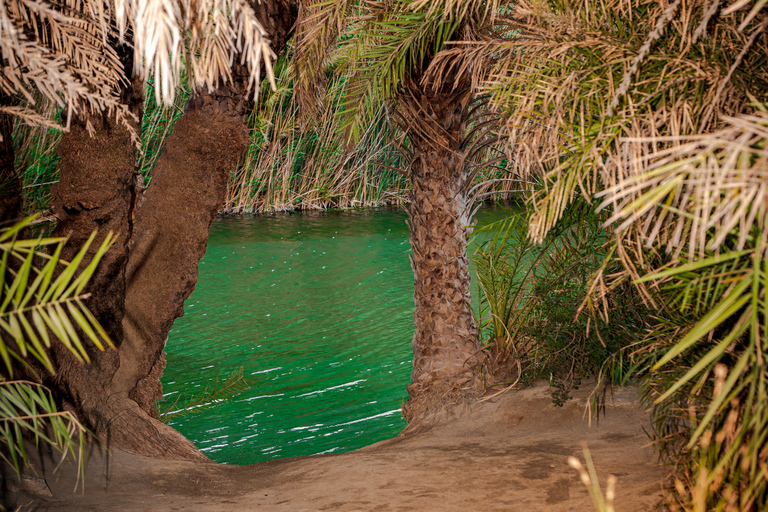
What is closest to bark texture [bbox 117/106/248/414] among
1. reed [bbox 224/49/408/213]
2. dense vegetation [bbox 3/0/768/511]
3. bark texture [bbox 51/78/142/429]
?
bark texture [bbox 51/78/142/429]

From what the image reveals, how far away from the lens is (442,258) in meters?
5.09

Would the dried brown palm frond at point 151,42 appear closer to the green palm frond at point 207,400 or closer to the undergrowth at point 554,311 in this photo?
the undergrowth at point 554,311

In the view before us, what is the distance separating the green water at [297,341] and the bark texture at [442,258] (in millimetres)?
1348

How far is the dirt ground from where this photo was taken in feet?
9.18

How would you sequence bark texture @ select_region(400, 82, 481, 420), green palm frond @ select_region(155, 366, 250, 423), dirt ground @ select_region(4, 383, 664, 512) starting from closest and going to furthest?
dirt ground @ select_region(4, 383, 664, 512) < bark texture @ select_region(400, 82, 481, 420) < green palm frond @ select_region(155, 366, 250, 423)

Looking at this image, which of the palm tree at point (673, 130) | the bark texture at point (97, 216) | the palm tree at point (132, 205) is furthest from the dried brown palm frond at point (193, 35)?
the bark texture at point (97, 216)

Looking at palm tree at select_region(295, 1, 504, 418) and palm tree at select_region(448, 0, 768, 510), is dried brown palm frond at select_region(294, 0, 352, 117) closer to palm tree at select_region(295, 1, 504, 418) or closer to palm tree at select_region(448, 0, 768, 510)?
palm tree at select_region(295, 1, 504, 418)

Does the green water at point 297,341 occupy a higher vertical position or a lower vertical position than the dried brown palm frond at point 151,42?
lower

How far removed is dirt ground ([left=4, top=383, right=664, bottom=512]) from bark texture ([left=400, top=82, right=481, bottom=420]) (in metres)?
0.91

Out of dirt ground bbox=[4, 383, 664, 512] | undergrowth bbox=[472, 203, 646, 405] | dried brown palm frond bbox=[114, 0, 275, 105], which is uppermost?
dried brown palm frond bbox=[114, 0, 275, 105]

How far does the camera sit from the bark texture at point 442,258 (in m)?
5.02

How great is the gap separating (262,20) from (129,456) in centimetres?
283

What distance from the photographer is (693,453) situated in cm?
200

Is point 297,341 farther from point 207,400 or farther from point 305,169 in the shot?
Result: point 305,169
